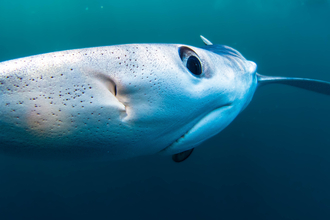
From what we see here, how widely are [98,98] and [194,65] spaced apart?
Result: 0.44m

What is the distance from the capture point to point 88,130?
0.52m

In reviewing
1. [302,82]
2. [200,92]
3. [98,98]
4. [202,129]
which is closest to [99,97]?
[98,98]

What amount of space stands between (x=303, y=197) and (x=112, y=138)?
25.1ft

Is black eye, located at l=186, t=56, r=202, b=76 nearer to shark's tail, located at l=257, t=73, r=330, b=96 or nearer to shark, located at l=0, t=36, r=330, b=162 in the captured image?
shark, located at l=0, t=36, r=330, b=162

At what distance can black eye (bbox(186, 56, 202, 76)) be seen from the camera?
74 cm

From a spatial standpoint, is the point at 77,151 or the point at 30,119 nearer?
the point at 30,119

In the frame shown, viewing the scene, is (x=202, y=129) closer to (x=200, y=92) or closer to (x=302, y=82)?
(x=200, y=92)

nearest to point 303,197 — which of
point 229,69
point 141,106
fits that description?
point 229,69

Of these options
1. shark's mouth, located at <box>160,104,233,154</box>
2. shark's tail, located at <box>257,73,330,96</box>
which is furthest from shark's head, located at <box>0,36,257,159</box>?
shark's tail, located at <box>257,73,330,96</box>

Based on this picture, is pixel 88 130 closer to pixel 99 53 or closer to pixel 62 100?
pixel 62 100

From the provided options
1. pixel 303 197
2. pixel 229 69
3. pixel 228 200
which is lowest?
pixel 303 197

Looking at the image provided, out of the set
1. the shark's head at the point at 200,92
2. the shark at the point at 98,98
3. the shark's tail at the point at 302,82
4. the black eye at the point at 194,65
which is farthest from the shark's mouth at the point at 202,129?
the shark's tail at the point at 302,82

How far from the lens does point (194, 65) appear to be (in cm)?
75

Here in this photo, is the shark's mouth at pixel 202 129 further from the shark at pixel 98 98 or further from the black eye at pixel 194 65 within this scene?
the black eye at pixel 194 65
